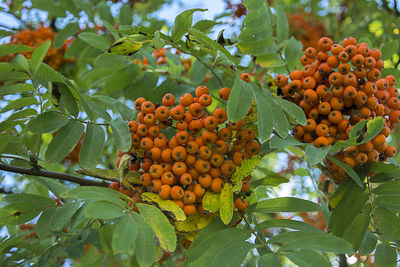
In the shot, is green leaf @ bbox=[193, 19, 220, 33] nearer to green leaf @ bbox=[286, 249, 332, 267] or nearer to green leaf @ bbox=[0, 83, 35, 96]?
green leaf @ bbox=[0, 83, 35, 96]

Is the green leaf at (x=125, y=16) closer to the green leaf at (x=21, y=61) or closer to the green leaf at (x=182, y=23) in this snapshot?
the green leaf at (x=182, y=23)

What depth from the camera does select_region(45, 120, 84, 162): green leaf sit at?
55.3 inches

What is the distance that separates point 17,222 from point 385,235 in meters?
1.50

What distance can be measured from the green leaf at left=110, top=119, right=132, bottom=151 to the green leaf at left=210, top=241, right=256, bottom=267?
0.49m

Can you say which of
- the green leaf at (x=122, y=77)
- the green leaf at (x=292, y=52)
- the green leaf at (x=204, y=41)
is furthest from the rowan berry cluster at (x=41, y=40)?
the green leaf at (x=204, y=41)

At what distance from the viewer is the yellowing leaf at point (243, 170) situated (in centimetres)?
144

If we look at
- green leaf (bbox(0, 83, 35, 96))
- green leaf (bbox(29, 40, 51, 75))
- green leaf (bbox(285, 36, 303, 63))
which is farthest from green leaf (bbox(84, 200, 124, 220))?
green leaf (bbox(285, 36, 303, 63))

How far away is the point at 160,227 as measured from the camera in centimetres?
121

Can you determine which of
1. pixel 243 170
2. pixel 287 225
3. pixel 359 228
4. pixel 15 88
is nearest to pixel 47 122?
pixel 15 88

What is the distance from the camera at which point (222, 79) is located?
218cm

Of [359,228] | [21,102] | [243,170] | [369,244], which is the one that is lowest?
[369,244]

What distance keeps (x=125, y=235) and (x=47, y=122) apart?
594 mm

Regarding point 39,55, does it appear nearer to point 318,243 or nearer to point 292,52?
point 318,243

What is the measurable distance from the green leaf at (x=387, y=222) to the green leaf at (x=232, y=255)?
1.91 feet
